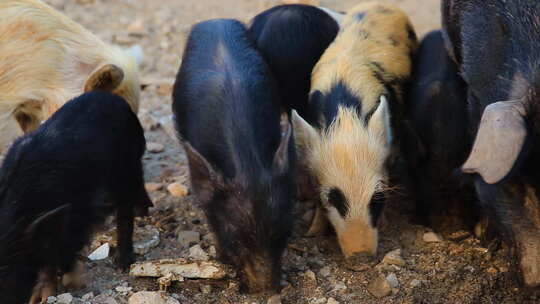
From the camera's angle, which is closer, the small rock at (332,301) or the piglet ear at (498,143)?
the piglet ear at (498,143)

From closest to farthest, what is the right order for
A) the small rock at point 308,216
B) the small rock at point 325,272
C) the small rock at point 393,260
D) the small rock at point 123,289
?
the small rock at point 123,289, the small rock at point 325,272, the small rock at point 393,260, the small rock at point 308,216

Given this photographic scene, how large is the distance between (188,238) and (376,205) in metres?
1.26

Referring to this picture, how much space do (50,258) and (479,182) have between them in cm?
235

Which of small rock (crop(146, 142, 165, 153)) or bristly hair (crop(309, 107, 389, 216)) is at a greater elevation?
bristly hair (crop(309, 107, 389, 216))

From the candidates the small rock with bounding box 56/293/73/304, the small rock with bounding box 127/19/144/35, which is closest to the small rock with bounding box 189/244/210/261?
the small rock with bounding box 56/293/73/304

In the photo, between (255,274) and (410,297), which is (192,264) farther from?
(410,297)

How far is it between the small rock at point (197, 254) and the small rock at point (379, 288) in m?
1.00

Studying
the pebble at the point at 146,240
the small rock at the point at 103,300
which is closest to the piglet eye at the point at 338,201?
the pebble at the point at 146,240

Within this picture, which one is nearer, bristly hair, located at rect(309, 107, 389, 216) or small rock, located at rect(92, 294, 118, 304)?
small rock, located at rect(92, 294, 118, 304)

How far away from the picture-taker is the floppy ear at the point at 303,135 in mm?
4754

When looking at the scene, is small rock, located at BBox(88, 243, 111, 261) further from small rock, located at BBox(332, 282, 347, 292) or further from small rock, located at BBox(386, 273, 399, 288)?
small rock, located at BBox(386, 273, 399, 288)

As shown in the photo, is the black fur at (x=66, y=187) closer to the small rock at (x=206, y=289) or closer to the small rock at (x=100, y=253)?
the small rock at (x=100, y=253)

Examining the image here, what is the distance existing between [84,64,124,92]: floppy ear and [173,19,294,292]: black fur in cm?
63

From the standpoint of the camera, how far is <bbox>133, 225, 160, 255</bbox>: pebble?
196 inches
